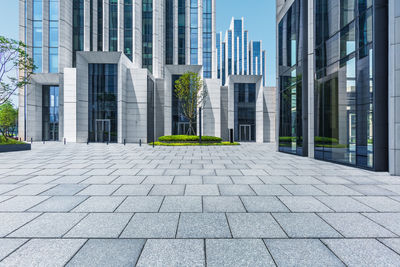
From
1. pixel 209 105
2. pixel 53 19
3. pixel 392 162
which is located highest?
pixel 53 19

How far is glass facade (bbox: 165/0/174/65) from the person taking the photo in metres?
38.0

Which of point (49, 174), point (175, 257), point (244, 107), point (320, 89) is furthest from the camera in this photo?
point (244, 107)

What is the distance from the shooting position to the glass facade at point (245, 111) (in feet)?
106

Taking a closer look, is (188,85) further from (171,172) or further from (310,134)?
(171,172)

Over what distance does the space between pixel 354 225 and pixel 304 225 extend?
93 cm

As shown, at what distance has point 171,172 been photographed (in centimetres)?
759

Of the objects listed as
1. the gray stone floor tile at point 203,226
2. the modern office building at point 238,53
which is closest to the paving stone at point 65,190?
the gray stone floor tile at point 203,226

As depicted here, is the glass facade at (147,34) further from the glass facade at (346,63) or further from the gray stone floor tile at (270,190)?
the gray stone floor tile at (270,190)

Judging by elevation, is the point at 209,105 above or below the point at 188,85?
below

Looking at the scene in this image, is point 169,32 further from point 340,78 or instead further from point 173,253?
point 173,253

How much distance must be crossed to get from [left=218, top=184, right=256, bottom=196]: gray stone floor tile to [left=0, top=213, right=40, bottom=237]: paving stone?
14.1 ft

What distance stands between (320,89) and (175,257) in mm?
13512

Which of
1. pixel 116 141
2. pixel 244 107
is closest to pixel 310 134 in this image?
pixel 244 107

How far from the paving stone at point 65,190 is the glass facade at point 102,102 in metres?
22.7
